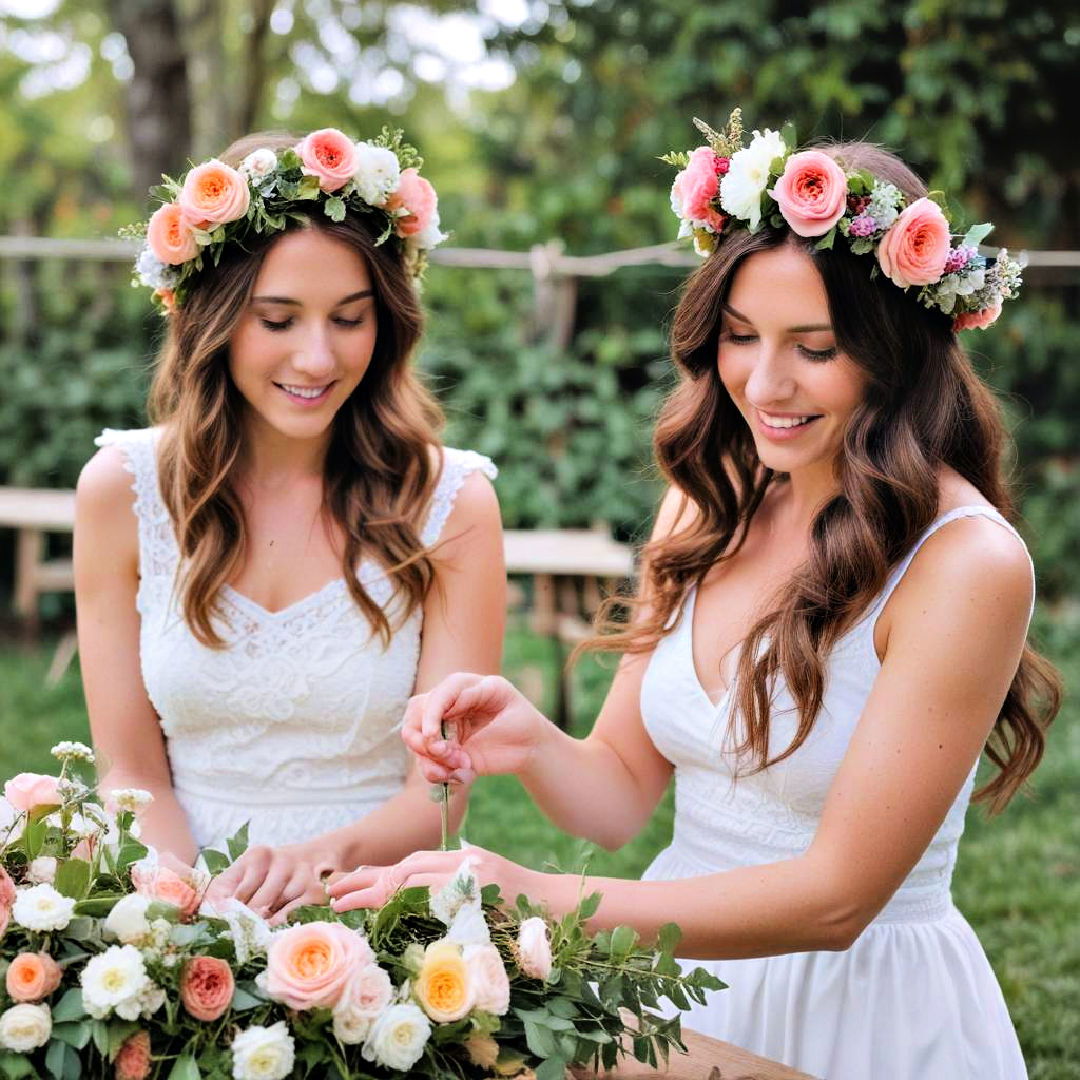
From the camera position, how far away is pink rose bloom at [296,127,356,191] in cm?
255

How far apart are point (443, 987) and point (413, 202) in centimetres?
172

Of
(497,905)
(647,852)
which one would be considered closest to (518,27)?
(647,852)

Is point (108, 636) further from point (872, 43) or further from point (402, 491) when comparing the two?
point (872, 43)

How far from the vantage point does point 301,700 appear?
2744 mm

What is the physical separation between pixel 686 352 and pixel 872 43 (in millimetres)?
6260

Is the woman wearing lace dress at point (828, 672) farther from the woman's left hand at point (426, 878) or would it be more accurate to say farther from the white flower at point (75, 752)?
the white flower at point (75, 752)

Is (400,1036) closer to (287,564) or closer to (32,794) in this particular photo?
(32,794)

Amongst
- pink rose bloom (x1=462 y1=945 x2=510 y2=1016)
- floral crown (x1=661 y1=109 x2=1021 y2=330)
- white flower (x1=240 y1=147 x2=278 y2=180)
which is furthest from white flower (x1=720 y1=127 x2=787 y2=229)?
pink rose bloom (x1=462 y1=945 x2=510 y2=1016)

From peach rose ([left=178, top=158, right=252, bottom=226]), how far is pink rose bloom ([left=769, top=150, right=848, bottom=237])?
40.8 inches

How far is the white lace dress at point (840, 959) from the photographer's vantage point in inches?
82.5

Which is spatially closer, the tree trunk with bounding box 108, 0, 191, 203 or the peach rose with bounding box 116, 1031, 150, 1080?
the peach rose with bounding box 116, 1031, 150, 1080

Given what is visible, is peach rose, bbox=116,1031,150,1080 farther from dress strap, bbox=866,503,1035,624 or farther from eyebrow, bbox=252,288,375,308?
eyebrow, bbox=252,288,375,308

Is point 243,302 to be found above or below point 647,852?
above

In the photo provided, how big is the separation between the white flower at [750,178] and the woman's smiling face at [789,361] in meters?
0.07
